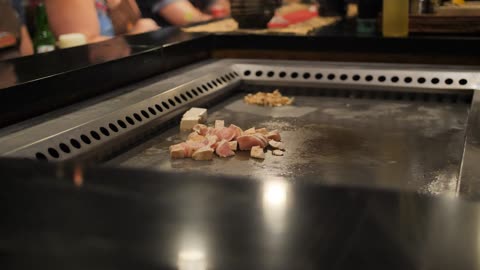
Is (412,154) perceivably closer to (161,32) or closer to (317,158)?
(317,158)

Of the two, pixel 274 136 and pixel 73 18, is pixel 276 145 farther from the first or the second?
pixel 73 18

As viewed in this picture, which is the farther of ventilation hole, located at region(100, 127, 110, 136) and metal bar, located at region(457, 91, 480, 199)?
ventilation hole, located at region(100, 127, 110, 136)

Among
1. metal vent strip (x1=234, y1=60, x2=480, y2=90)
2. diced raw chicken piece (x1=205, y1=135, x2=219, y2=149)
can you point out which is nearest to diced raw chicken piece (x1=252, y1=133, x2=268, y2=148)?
diced raw chicken piece (x1=205, y1=135, x2=219, y2=149)

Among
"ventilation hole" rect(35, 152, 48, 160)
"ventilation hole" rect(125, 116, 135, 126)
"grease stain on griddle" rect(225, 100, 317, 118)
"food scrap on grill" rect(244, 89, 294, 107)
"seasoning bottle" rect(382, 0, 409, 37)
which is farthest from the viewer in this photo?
"seasoning bottle" rect(382, 0, 409, 37)

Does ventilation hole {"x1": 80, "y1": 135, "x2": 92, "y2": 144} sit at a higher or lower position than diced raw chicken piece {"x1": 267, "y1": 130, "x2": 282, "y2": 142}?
higher

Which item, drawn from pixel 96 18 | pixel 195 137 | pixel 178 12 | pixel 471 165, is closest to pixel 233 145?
pixel 195 137

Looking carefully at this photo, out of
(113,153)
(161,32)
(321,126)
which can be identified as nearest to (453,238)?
(113,153)

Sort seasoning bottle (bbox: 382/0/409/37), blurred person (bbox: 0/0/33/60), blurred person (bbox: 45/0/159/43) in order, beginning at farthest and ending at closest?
blurred person (bbox: 0/0/33/60)
blurred person (bbox: 45/0/159/43)
seasoning bottle (bbox: 382/0/409/37)

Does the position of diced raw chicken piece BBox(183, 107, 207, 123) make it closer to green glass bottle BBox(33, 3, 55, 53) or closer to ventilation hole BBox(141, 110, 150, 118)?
ventilation hole BBox(141, 110, 150, 118)

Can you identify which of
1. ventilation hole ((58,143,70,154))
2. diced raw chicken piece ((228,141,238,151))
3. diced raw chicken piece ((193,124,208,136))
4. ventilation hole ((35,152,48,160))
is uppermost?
ventilation hole ((35,152,48,160))
